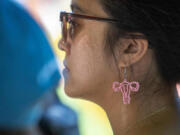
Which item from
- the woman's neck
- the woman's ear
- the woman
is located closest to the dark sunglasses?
the woman

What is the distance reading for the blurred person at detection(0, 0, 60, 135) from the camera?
4.43 feet

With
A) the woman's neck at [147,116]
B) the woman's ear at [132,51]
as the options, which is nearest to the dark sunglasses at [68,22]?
the woman's ear at [132,51]

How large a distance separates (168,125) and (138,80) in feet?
0.46

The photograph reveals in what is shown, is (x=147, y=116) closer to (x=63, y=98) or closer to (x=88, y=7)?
(x=88, y=7)

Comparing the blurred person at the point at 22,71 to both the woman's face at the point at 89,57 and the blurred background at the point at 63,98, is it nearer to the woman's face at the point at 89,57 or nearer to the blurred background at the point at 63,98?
the blurred background at the point at 63,98

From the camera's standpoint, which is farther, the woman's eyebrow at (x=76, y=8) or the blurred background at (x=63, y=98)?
the blurred background at (x=63, y=98)

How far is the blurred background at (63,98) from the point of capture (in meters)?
1.39

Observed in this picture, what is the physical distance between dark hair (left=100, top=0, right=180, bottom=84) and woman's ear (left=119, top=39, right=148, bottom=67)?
2 cm

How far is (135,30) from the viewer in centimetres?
68

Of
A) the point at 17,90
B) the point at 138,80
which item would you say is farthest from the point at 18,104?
the point at 138,80

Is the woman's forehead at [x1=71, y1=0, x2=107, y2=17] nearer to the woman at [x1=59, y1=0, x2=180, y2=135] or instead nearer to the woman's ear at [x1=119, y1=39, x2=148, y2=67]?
the woman at [x1=59, y1=0, x2=180, y2=135]

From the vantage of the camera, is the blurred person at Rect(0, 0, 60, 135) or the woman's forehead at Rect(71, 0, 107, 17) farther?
the blurred person at Rect(0, 0, 60, 135)

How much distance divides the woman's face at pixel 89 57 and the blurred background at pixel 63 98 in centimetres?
61

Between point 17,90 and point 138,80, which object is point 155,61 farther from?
point 17,90
